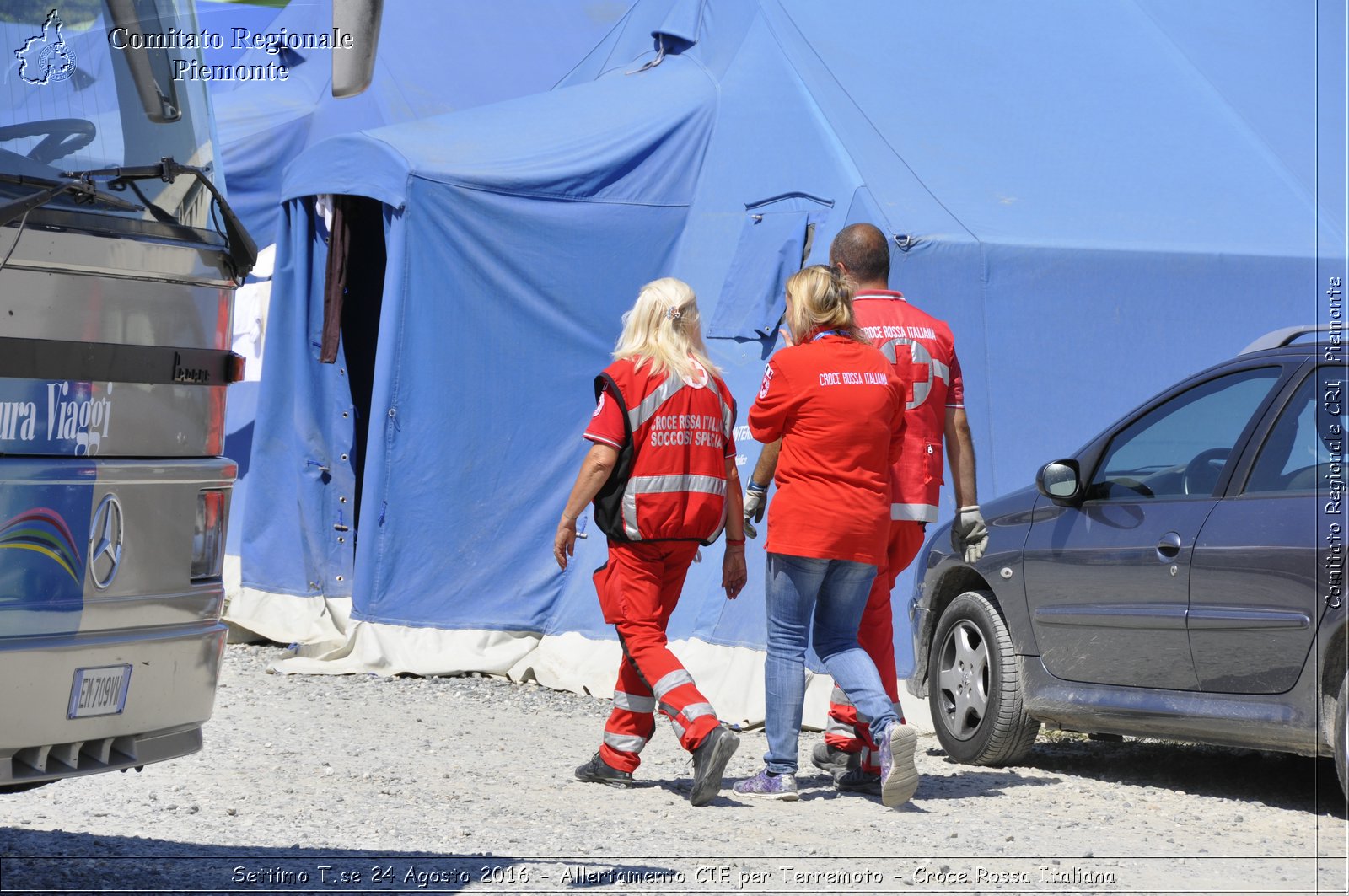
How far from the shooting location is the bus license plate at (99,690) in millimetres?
3564

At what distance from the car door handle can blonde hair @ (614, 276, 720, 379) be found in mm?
1667

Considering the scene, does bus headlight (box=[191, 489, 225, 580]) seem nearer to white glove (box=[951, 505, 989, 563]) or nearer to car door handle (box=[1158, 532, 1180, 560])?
white glove (box=[951, 505, 989, 563])

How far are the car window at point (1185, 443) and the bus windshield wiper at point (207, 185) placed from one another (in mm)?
3308

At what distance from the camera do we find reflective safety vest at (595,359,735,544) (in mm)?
5402

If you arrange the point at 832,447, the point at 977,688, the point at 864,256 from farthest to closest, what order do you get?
1. the point at 977,688
2. the point at 864,256
3. the point at 832,447

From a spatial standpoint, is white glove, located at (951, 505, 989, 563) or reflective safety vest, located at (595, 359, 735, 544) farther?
white glove, located at (951, 505, 989, 563)

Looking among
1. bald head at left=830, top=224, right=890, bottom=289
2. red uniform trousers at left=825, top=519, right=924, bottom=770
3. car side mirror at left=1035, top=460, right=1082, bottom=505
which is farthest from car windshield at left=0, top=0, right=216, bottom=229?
car side mirror at left=1035, top=460, right=1082, bottom=505

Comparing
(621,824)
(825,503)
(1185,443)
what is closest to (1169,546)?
(1185,443)

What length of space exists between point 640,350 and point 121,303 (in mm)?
2177

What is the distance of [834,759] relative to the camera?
5.79 meters

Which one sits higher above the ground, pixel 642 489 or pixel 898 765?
pixel 642 489

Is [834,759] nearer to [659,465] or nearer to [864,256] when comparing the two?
[659,465]

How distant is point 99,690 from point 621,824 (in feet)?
6.29

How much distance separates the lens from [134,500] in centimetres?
376
